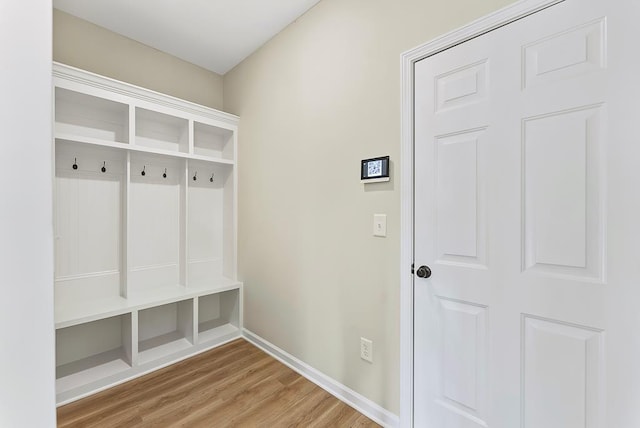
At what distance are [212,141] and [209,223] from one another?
0.88 metres

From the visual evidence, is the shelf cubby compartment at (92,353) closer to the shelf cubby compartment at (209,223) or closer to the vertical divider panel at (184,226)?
the vertical divider panel at (184,226)

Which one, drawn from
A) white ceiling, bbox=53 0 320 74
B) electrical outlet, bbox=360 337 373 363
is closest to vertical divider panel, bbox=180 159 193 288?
white ceiling, bbox=53 0 320 74

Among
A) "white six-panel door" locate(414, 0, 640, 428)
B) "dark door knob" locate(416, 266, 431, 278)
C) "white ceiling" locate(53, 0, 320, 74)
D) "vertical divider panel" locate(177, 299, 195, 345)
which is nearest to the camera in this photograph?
"white six-panel door" locate(414, 0, 640, 428)

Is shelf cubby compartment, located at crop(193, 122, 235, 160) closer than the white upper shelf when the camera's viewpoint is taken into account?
No

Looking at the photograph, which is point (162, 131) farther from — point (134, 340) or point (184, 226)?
point (134, 340)

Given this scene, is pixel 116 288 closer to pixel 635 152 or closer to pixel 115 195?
pixel 115 195

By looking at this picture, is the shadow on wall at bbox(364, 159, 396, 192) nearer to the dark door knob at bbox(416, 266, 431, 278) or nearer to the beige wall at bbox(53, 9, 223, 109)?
the dark door knob at bbox(416, 266, 431, 278)

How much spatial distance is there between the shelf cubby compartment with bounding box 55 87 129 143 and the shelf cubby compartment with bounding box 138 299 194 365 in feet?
5.19

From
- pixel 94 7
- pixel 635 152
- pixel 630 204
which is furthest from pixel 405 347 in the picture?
pixel 94 7

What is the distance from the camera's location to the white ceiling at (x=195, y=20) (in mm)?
2061

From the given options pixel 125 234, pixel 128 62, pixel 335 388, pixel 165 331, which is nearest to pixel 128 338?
pixel 165 331

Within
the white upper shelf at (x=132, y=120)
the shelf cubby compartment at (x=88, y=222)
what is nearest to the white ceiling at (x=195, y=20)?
the white upper shelf at (x=132, y=120)

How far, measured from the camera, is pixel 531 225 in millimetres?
1171

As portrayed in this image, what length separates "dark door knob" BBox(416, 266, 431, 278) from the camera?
147cm
